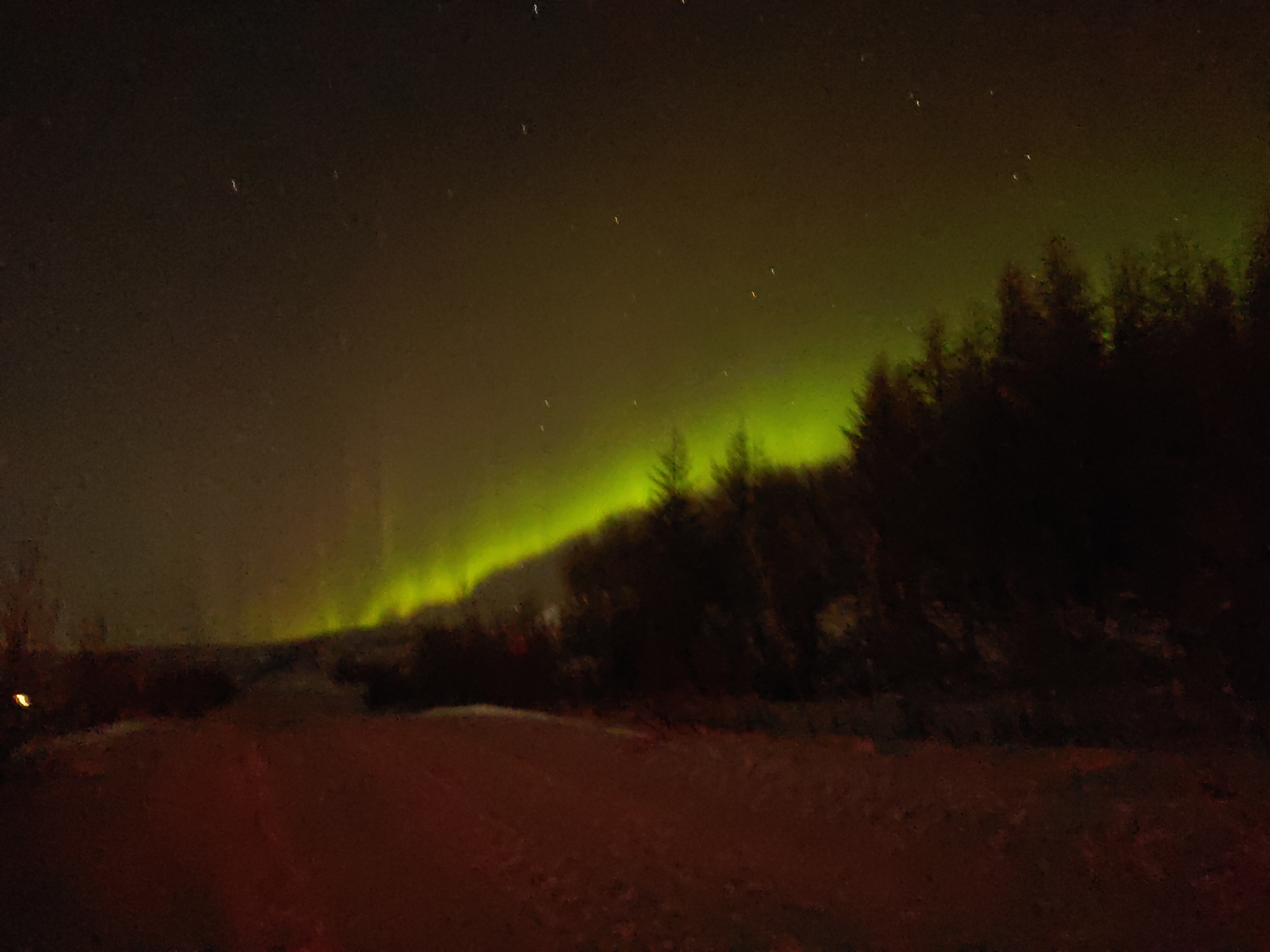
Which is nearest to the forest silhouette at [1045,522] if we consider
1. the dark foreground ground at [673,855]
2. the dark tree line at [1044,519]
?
the dark tree line at [1044,519]

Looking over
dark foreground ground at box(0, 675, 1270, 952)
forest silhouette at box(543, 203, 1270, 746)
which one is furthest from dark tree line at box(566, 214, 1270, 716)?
dark foreground ground at box(0, 675, 1270, 952)

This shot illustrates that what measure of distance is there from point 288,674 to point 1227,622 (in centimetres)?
8528

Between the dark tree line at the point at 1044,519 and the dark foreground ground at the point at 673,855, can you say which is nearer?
the dark foreground ground at the point at 673,855

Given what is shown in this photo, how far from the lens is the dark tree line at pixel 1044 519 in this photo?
11.8m

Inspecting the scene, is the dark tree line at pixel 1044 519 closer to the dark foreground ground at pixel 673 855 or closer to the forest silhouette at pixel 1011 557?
the forest silhouette at pixel 1011 557

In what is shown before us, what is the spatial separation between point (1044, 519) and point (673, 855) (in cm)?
1101

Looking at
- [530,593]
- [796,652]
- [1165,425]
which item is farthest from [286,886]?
[530,593]

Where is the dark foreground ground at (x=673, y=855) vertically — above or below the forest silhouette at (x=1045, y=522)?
below

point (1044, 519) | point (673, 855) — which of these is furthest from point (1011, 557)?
point (673, 855)

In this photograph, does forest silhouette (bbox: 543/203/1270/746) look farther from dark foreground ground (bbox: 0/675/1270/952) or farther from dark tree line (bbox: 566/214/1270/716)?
dark foreground ground (bbox: 0/675/1270/952)

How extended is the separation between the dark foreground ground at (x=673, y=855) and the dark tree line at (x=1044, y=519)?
12.5 ft

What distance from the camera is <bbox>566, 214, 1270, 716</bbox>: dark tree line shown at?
38.7 feet

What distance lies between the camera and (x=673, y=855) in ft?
24.0

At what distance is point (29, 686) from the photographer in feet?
51.9
